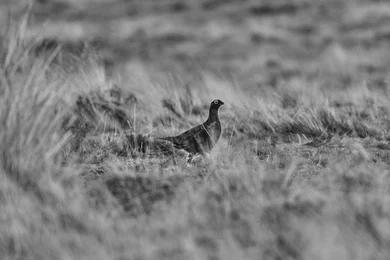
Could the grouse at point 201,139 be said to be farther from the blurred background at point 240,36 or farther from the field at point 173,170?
the blurred background at point 240,36

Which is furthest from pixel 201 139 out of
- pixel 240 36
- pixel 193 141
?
pixel 240 36

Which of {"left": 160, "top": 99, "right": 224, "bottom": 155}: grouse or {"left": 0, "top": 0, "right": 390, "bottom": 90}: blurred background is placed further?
{"left": 0, "top": 0, "right": 390, "bottom": 90}: blurred background

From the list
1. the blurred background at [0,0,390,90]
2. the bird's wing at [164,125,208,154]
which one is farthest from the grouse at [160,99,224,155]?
the blurred background at [0,0,390,90]

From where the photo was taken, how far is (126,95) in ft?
21.9

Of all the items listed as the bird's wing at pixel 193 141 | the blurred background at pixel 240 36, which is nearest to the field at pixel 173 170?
the bird's wing at pixel 193 141

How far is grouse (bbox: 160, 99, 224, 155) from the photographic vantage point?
14.9ft

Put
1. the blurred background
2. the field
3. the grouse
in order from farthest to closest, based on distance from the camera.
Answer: the blurred background
the grouse
the field

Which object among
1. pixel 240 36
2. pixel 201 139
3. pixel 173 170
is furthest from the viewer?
pixel 240 36

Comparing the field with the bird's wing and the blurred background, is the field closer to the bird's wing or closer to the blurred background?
the bird's wing

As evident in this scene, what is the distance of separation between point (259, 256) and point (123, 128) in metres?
3.01

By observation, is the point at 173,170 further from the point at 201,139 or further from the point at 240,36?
the point at 240,36

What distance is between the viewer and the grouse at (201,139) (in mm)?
4531

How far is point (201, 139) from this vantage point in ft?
→ 14.9

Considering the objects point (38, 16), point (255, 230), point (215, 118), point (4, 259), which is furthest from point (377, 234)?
point (38, 16)
